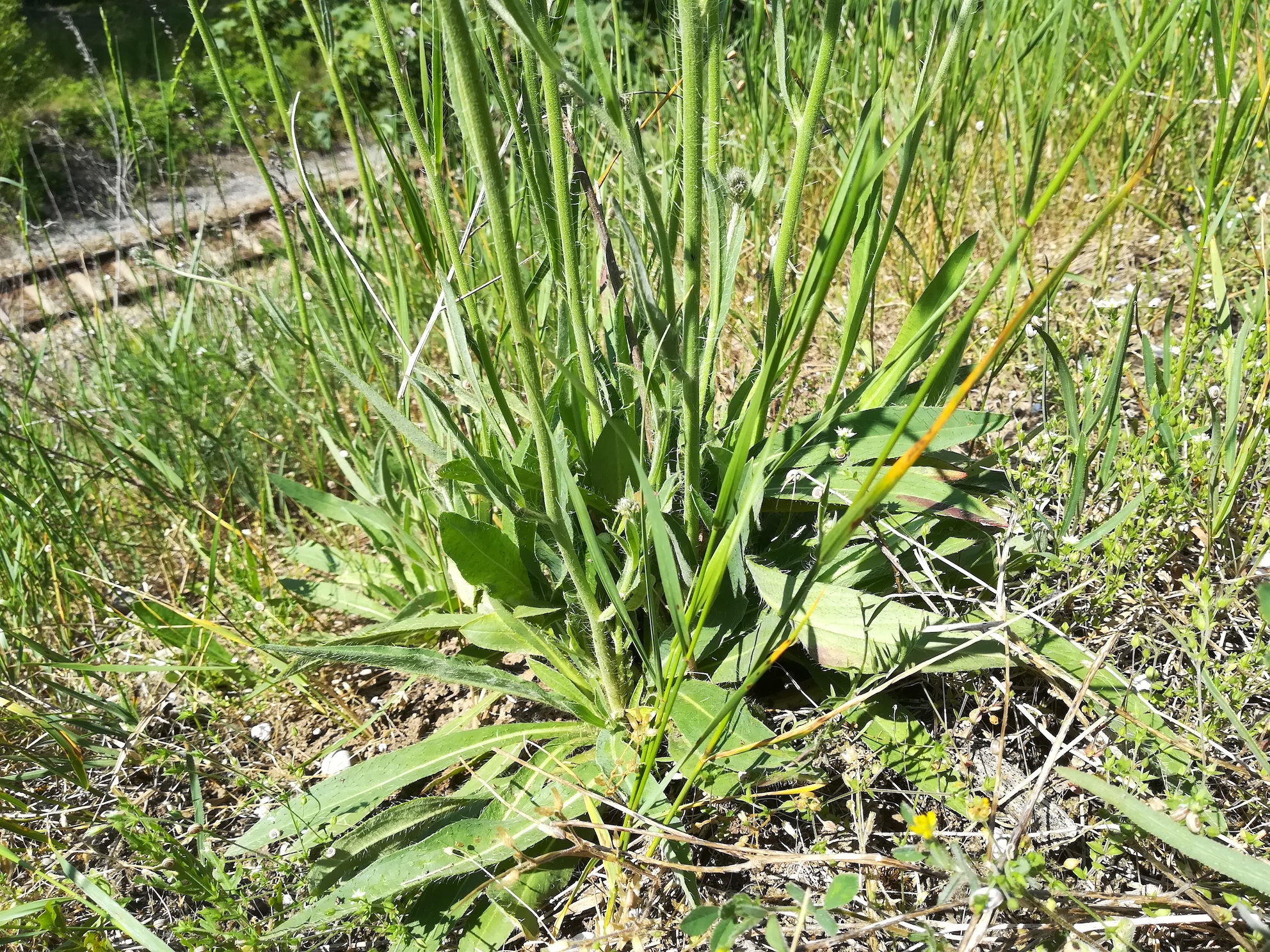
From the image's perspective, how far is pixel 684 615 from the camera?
91cm

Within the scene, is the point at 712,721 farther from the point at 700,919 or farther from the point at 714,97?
the point at 714,97

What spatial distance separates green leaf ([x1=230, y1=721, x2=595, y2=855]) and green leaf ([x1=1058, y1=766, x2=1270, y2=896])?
0.68m

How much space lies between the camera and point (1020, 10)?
6.43 ft

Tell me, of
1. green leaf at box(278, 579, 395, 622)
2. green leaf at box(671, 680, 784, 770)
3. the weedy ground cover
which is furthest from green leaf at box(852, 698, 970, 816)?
green leaf at box(278, 579, 395, 622)

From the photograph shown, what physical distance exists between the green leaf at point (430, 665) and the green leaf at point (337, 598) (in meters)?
0.38

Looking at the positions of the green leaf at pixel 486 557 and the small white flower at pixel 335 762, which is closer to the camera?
the green leaf at pixel 486 557

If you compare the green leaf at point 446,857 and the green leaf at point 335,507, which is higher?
the green leaf at point 335,507

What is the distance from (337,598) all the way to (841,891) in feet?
3.52

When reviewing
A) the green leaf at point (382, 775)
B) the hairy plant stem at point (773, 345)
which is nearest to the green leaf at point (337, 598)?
the green leaf at point (382, 775)

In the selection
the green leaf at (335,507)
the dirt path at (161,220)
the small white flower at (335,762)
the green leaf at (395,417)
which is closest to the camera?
the green leaf at (395,417)

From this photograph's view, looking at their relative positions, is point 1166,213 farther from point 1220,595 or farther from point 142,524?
point 142,524

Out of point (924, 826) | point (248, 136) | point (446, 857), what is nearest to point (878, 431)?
point (924, 826)

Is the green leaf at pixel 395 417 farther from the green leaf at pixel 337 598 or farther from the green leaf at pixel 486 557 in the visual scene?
the green leaf at pixel 337 598

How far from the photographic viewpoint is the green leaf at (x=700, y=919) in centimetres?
76
